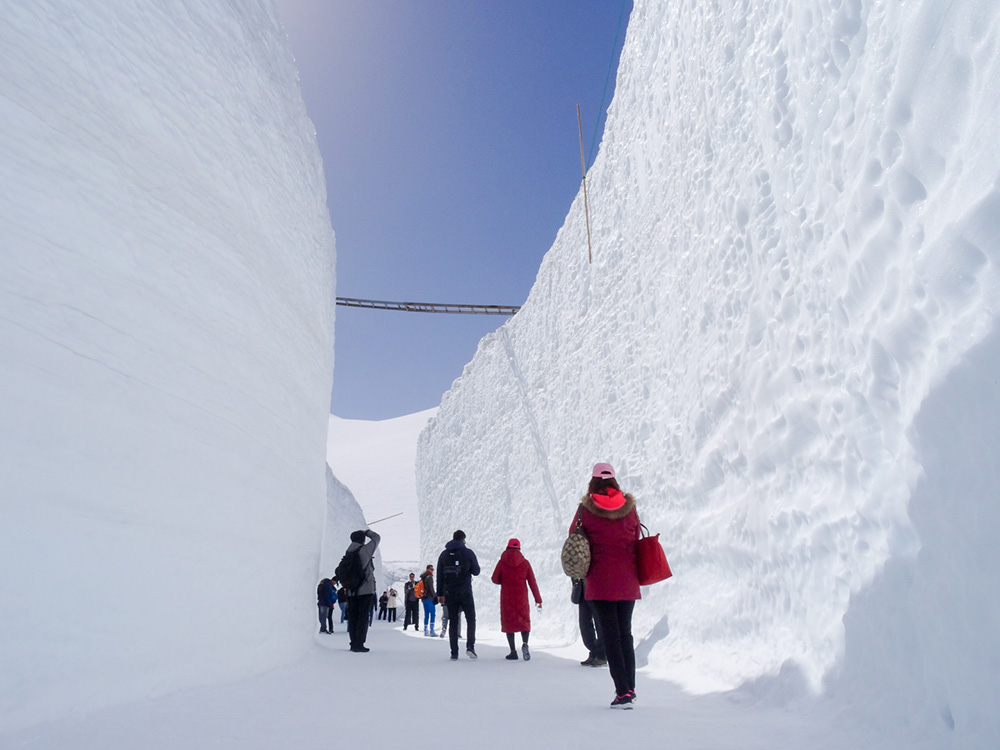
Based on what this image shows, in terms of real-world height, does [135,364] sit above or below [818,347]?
above

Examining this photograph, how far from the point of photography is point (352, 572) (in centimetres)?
720

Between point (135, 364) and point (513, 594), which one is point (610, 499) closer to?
point (135, 364)

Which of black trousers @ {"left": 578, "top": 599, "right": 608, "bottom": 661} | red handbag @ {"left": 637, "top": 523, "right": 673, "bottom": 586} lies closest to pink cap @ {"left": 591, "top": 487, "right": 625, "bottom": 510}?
red handbag @ {"left": 637, "top": 523, "right": 673, "bottom": 586}

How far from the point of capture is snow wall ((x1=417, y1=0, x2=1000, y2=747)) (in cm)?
234

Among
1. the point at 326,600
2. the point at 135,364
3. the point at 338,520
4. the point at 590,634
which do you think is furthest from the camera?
the point at 338,520

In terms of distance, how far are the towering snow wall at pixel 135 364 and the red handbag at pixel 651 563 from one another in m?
2.40

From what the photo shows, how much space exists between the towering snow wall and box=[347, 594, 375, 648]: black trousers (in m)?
1.63

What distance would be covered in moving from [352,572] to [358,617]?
61cm

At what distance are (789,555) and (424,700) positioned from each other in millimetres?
2236

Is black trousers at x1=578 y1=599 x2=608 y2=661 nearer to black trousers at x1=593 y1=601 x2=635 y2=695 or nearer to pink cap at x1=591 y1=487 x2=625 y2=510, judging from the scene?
black trousers at x1=593 y1=601 x2=635 y2=695

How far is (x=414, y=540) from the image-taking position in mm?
50438

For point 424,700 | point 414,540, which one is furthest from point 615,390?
point 414,540

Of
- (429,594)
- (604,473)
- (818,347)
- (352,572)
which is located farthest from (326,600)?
(818,347)

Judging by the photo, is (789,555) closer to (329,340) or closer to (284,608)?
(284,608)
